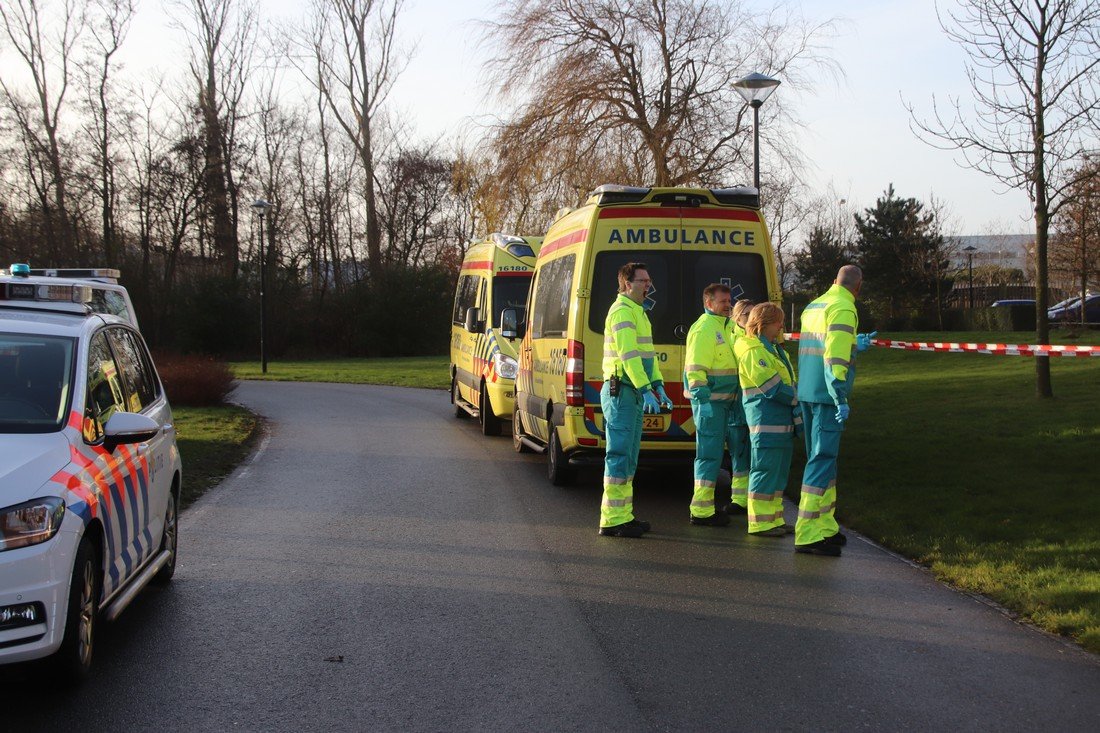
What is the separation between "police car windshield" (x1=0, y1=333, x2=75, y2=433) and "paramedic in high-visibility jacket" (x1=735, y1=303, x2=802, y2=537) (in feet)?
15.7

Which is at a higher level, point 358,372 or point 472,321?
point 472,321

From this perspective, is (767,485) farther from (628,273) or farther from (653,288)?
(653,288)

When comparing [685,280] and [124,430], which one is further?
[685,280]

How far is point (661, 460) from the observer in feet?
32.1

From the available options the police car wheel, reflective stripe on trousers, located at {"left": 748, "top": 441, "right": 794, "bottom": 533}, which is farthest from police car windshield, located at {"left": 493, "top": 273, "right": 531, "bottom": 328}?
the police car wheel

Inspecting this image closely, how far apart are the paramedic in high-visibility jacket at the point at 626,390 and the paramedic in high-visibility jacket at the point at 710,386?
597mm

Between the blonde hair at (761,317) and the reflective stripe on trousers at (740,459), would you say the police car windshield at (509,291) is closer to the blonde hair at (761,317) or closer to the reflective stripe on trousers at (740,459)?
the reflective stripe on trousers at (740,459)

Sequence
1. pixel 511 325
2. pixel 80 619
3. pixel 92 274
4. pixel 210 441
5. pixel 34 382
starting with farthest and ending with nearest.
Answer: pixel 210 441, pixel 511 325, pixel 92 274, pixel 34 382, pixel 80 619

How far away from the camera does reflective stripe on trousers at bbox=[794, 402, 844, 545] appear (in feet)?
25.3

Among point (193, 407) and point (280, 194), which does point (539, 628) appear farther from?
point (280, 194)

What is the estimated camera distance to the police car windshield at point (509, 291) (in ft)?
50.9

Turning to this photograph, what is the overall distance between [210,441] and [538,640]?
10315 mm

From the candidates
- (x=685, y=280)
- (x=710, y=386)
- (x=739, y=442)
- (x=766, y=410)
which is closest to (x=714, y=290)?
(x=710, y=386)

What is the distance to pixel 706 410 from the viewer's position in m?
8.70
